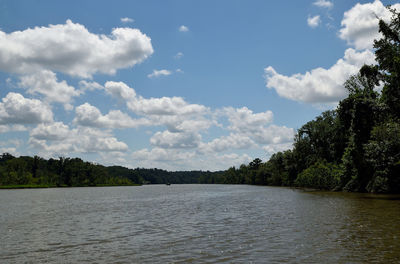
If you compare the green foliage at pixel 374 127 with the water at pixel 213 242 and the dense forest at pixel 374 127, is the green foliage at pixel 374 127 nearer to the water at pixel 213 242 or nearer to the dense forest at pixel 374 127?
the dense forest at pixel 374 127

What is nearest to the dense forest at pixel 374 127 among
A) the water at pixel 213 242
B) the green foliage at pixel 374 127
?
the green foliage at pixel 374 127

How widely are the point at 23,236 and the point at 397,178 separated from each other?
54900mm

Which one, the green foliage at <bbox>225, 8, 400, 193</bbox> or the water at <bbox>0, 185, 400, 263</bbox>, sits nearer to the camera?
the water at <bbox>0, 185, 400, 263</bbox>

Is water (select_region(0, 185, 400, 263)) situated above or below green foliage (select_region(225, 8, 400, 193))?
below

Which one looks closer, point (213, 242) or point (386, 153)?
point (213, 242)

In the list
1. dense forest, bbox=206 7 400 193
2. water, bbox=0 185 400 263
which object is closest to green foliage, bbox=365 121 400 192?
dense forest, bbox=206 7 400 193

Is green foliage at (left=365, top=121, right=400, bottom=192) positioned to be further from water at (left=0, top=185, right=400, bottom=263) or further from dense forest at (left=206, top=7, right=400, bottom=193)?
water at (left=0, top=185, right=400, bottom=263)

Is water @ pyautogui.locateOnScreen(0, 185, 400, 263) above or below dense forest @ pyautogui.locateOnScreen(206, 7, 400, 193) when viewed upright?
below

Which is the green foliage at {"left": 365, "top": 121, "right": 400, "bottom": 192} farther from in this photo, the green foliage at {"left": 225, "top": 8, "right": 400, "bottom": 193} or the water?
the water

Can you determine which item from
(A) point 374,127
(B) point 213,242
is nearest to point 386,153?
(A) point 374,127

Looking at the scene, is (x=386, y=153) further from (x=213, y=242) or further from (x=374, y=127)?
(x=213, y=242)

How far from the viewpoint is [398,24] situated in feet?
152

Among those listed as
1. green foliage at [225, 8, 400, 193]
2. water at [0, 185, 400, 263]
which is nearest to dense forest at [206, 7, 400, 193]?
green foliage at [225, 8, 400, 193]

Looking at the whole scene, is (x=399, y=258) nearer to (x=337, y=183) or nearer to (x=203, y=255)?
(x=203, y=255)
